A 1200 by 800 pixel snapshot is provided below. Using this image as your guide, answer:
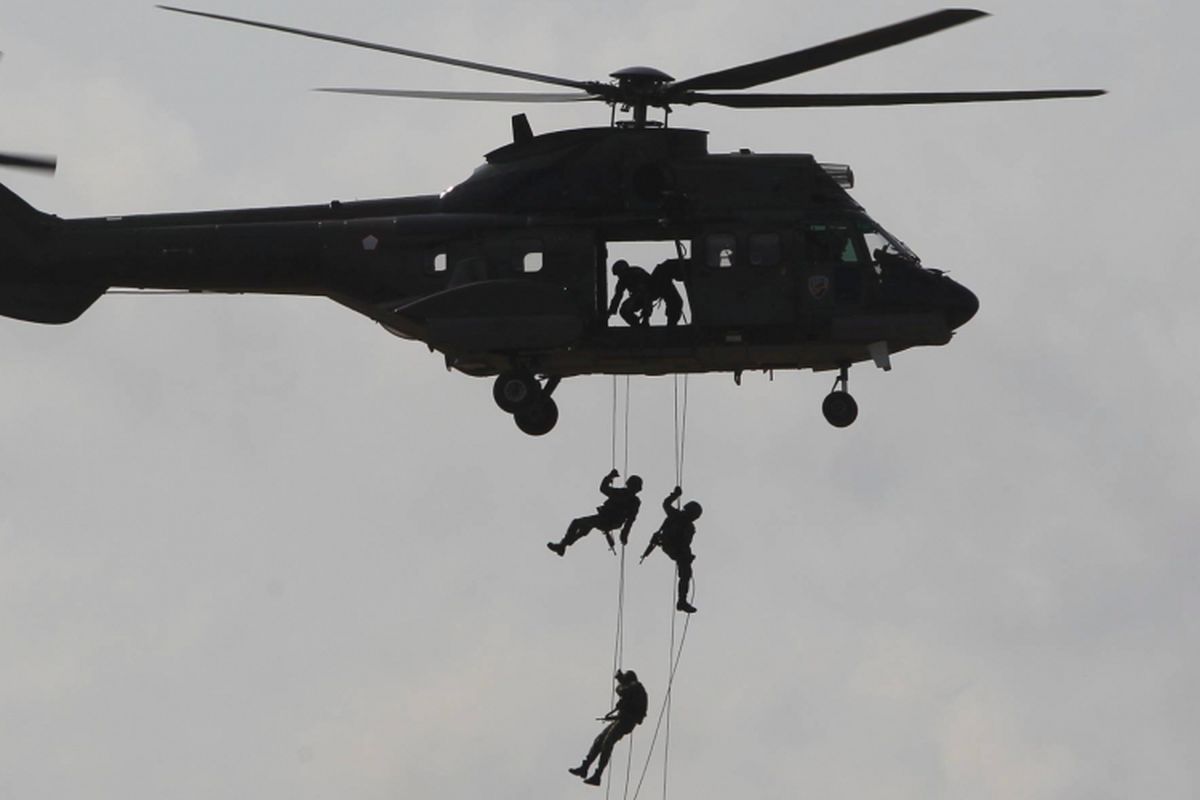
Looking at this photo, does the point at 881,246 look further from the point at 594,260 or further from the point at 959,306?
the point at 594,260

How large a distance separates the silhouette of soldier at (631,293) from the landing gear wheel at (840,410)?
8.22 ft

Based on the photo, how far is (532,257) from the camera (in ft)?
100

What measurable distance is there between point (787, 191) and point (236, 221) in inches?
266

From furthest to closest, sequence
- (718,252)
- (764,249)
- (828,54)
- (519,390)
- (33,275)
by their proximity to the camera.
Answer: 1. (33,275)
2. (519,390)
3. (764,249)
4. (718,252)
5. (828,54)

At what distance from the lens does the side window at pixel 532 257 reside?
30609 millimetres

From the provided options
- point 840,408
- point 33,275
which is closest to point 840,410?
point 840,408

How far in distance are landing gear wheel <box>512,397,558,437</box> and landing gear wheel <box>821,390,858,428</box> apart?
328 cm

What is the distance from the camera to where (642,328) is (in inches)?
1200

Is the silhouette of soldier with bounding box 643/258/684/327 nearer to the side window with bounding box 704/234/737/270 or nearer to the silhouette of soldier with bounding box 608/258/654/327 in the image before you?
the silhouette of soldier with bounding box 608/258/654/327

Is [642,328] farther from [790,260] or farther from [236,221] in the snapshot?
[236,221]

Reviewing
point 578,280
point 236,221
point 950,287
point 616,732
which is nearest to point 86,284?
point 236,221

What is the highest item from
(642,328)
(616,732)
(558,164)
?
(558,164)

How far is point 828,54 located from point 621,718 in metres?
8.46

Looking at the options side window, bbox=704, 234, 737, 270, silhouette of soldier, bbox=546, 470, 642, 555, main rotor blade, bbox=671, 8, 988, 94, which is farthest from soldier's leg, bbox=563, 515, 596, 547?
main rotor blade, bbox=671, 8, 988, 94
